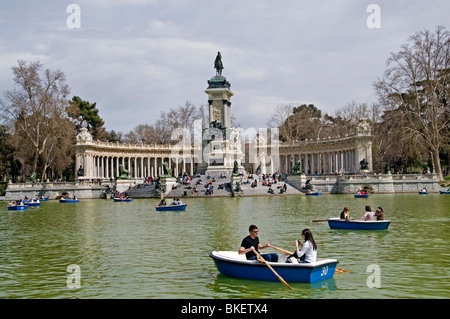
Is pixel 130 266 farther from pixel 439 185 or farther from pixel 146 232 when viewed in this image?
pixel 439 185

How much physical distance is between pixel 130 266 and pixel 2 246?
730 cm

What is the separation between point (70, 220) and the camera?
93.4 ft

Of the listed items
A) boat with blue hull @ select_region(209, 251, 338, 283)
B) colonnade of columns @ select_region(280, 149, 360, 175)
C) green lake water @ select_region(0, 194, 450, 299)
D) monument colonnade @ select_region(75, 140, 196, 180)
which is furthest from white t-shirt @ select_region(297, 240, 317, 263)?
monument colonnade @ select_region(75, 140, 196, 180)

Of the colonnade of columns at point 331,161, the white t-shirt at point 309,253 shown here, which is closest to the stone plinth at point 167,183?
the colonnade of columns at point 331,161

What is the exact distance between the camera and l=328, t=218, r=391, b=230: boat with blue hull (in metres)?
19.8

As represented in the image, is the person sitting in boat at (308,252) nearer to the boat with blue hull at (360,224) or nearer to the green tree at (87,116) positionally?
the boat with blue hull at (360,224)

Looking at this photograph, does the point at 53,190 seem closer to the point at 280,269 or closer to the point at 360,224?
the point at 360,224

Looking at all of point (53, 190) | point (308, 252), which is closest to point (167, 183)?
point (53, 190)

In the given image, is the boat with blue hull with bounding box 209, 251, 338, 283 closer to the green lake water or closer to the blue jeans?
the green lake water

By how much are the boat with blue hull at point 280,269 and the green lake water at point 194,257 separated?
0.61ft

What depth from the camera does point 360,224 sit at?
66.2 ft

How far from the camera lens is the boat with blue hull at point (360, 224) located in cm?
1977

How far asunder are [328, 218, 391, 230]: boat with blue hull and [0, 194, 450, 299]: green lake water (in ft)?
0.88
